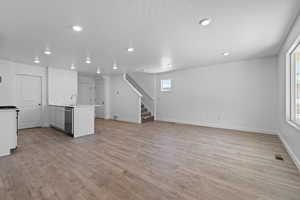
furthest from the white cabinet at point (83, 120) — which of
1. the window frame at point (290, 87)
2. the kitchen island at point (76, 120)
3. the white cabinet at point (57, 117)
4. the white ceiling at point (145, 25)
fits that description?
the window frame at point (290, 87)

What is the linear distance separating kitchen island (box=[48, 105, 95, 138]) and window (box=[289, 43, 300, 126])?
5.12 metres

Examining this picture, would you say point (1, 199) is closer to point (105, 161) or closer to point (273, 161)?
point (105, 161)

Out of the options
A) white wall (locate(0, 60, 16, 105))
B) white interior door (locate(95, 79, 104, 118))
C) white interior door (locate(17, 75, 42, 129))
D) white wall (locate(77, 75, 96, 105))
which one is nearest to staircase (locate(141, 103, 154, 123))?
white interior door (locate(95, 79, 104, 118))

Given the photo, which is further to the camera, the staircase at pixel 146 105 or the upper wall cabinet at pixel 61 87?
the staircase at pixel 146 105

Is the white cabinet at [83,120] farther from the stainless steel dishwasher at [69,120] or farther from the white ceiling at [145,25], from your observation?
the white ceiling at [145,25]

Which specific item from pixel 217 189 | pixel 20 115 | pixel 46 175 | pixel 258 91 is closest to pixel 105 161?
pixel 46 175

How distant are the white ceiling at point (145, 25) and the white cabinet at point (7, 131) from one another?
1573mm

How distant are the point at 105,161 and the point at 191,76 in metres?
4.92

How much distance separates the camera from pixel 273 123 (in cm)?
424

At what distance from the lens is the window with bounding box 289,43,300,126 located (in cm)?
264

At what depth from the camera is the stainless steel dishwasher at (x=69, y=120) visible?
415 cm

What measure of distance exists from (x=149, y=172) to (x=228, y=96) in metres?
4.31

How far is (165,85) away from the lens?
23.3 ft

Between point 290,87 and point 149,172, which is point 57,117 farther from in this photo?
point 290,87
